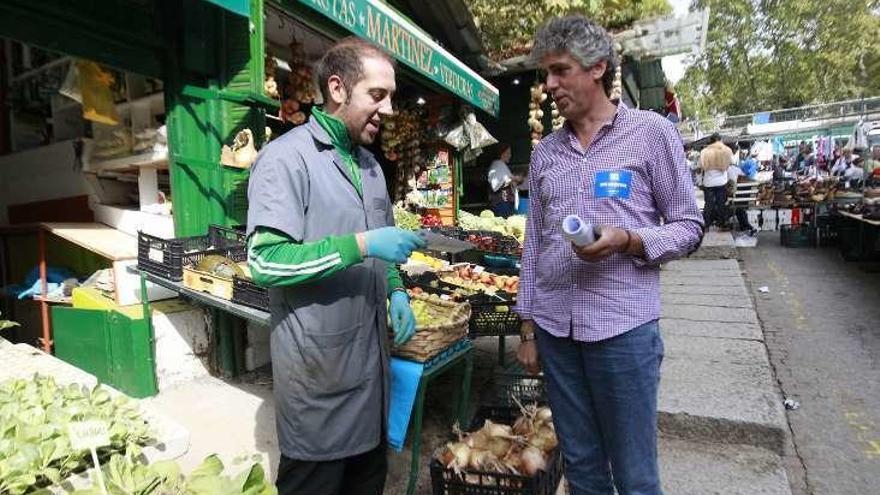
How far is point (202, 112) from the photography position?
410cm

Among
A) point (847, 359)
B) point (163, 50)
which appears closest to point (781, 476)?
→ point (847, 359)

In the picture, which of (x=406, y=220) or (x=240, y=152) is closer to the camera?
(x=240, y=152)

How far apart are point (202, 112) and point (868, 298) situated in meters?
8.00

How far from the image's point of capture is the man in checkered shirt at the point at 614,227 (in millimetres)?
1821

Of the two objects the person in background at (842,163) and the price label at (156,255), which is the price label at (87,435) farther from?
the person in background at (842,163)

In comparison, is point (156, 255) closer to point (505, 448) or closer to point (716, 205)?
point (505, 448)

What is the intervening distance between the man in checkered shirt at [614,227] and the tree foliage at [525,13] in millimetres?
9685

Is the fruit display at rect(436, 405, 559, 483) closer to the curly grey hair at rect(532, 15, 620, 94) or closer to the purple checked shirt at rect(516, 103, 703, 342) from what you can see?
the purple checked shirt at rect(516, 103, 703, 342)

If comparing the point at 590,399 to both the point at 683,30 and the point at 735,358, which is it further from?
the point at 683,30

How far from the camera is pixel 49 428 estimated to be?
166 centimetres

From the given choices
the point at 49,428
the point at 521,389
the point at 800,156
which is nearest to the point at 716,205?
the point at 521,389

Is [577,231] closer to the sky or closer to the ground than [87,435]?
closer to the sky

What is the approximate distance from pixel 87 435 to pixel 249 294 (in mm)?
1649

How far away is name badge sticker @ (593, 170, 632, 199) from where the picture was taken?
1.80m
